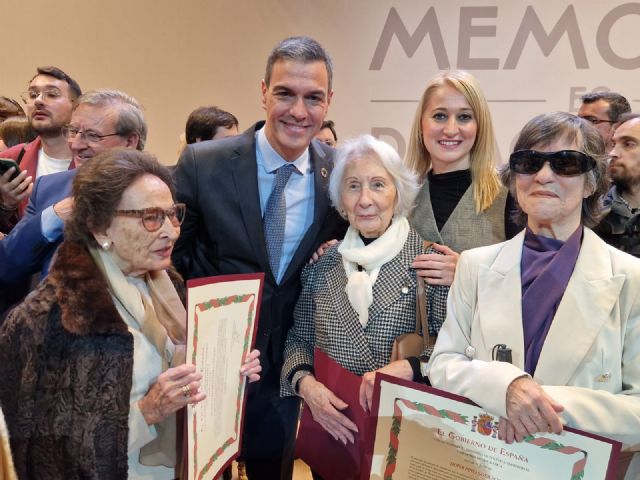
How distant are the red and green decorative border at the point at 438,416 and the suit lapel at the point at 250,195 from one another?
2.86 feet

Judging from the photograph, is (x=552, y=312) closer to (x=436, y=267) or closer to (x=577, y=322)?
(x=577, y=322)

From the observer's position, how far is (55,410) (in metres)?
1.73

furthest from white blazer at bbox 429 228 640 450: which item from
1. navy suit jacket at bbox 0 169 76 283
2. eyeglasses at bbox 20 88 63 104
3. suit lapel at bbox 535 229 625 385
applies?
eyeglasses at bbox 20 88 63 104

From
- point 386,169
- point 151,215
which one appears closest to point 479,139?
point 386,169

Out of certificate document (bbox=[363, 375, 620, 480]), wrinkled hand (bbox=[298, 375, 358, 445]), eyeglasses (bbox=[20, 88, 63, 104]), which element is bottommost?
wrinkled hand (bbox=[298, 375, 358, 445])

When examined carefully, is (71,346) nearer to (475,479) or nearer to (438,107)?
(475,479)

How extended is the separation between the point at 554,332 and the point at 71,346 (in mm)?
1390

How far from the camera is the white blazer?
1.61 m

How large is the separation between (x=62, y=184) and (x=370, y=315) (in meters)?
1.50

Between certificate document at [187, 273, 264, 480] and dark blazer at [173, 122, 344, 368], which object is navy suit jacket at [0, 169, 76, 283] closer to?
dark blazer at [173, 122, 344, 368]

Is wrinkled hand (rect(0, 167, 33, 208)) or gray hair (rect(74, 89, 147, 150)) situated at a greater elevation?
gray hair (rect(74, 89, 147, 150))

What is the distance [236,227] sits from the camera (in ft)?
8.13

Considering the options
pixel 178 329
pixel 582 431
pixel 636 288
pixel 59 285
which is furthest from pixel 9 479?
pixel 636 288

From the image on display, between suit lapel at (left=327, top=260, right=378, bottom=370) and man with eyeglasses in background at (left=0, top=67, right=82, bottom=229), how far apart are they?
1.81m
